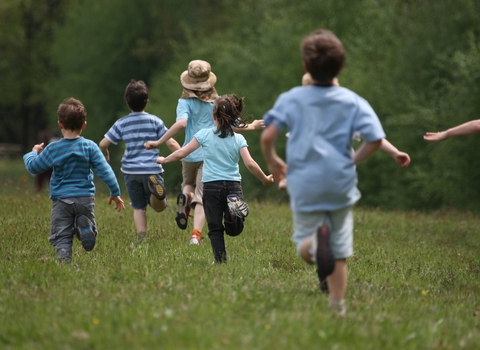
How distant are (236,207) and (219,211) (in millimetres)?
265

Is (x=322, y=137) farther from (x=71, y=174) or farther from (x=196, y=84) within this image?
(x=196, y=84)

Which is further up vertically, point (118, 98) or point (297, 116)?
point (297, 116)

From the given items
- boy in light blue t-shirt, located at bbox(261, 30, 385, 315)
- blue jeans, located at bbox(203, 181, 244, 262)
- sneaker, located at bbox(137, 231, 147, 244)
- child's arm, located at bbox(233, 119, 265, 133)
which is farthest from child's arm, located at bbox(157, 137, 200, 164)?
boy in light blue t-shirt, located at bbox(261, 30, 385, 315)

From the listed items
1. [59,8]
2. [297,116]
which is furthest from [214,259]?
[59,8]

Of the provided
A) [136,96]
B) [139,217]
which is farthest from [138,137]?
[139,217]

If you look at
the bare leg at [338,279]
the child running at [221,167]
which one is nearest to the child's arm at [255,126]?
the child running at [221,167]

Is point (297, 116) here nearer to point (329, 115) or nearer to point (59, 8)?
point (329, 115)

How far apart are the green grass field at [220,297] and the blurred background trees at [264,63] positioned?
8.48 m

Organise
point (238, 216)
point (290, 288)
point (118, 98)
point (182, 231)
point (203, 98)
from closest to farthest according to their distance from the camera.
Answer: point (290, 288) < point (238, 216) < point (203, 98) < point (182, 231) < point (118, 98)

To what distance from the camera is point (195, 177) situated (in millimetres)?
9953

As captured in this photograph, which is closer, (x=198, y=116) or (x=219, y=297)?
(x=219, y=297)

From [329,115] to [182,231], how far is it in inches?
223

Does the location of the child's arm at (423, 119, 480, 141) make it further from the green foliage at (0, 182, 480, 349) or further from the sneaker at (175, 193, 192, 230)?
the sneaker at (175, 193, 192, 230)

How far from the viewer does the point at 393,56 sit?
95.3ft
